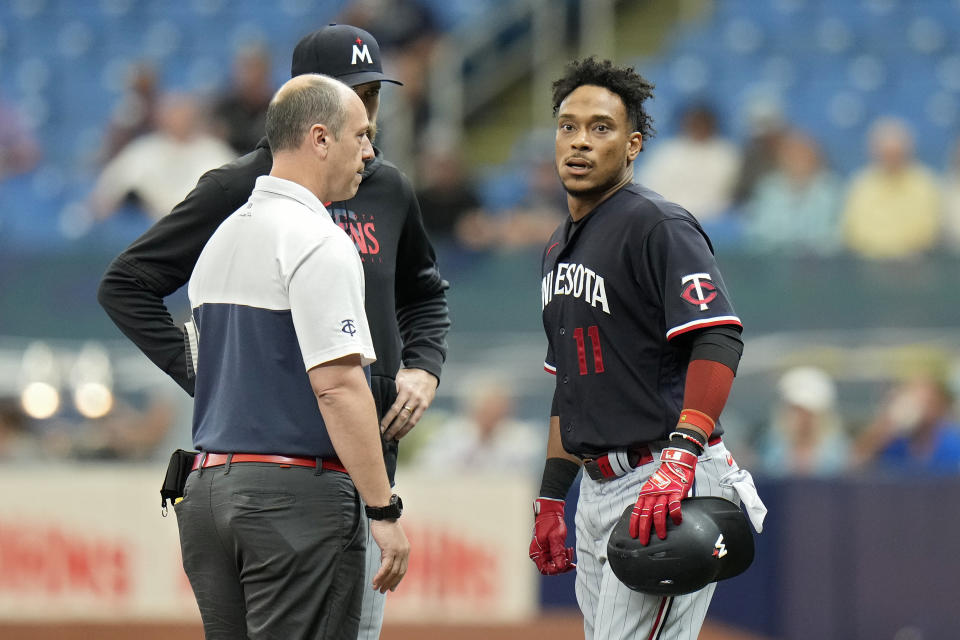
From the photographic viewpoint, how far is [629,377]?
384 cm

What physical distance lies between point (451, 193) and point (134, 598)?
11.9 feet

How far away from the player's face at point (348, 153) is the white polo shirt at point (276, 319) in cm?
9

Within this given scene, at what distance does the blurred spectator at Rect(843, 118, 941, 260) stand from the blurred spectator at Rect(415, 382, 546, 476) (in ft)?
9.29

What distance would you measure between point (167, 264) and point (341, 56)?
79 cm

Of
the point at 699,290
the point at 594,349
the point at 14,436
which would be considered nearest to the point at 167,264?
the point at 594,349

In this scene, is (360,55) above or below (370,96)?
above

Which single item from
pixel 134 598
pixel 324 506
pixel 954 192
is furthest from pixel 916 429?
pixel 324 506

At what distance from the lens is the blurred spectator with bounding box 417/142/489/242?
9.60 metres

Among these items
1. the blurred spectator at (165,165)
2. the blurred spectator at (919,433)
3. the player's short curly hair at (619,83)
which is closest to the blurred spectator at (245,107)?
the blurred spectator at (165,165)

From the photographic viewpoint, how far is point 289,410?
3.44 m

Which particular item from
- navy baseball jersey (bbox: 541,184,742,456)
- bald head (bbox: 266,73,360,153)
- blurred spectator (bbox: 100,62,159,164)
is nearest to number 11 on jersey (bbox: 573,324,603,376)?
navy baseball jersey (bbox: 541,184,742,456)

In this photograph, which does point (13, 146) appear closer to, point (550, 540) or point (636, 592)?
point (550, 540)

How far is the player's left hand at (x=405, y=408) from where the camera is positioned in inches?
157

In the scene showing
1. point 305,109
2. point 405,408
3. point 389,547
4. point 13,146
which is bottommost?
point 389,547
